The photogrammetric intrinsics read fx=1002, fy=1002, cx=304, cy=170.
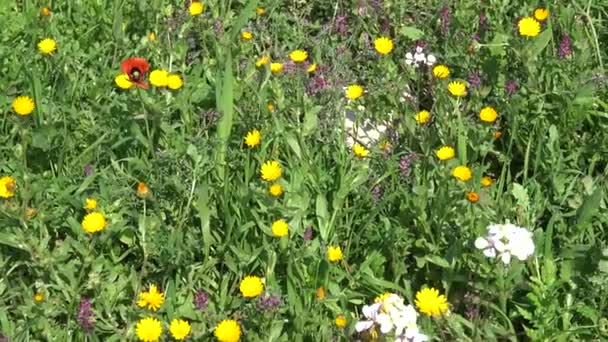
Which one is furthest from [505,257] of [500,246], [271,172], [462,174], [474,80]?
[474,80]

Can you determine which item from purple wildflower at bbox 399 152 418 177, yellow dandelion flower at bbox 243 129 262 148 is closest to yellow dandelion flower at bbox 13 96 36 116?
yellow dandelion flower at bbox 243 129 262 148

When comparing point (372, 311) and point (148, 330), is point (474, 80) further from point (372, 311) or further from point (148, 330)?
point (148, 330)

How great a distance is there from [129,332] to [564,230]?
4.30ft

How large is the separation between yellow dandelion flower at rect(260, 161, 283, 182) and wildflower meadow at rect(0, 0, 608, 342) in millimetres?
12

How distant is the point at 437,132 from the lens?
3.26 metres

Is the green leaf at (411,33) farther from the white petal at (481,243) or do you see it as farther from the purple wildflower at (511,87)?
the white petal at (481,243)

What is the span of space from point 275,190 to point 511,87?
35.8 inches

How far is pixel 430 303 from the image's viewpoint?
2627mm

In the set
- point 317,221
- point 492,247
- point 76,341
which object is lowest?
point 76,341

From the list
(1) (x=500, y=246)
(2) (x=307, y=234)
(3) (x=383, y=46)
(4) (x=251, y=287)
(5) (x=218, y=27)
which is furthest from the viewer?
(5) (x=218, y=27)

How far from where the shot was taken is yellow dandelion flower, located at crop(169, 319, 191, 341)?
269cm

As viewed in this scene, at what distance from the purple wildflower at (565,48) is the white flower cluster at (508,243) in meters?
1.04

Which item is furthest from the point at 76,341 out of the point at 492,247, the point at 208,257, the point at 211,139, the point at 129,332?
the point at 492,247

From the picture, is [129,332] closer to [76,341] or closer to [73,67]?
[76,341]
